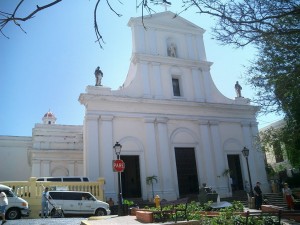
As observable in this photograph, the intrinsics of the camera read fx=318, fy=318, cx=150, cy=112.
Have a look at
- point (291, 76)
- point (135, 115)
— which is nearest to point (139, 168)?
point (135, 115)

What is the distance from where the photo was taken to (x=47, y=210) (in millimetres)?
14719

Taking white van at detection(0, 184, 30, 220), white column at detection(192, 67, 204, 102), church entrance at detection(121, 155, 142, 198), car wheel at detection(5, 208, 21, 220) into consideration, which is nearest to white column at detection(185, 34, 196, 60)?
white column at detection(192, 67, 204, 102)

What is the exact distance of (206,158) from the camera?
25203 millimetres

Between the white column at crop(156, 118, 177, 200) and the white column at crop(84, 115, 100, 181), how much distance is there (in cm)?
475

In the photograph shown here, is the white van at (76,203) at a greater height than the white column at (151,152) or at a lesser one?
lesser

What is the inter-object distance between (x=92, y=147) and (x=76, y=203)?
599 cm

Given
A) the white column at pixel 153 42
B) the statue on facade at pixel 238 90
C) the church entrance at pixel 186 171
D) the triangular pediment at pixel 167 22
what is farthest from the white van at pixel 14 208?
the statue on facade at pixel 238 90

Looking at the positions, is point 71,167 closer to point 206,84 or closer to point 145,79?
point 145,79

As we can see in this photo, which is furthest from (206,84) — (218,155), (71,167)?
(71,167)

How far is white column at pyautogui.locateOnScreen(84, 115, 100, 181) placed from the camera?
21281 millimetres

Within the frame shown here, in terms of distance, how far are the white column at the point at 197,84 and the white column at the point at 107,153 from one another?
8261 millimetres

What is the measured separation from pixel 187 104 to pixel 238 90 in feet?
22.1

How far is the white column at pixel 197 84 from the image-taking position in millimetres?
27181

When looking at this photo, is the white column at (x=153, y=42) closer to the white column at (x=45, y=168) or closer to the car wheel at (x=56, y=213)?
the white column at (x=45, y=168)
